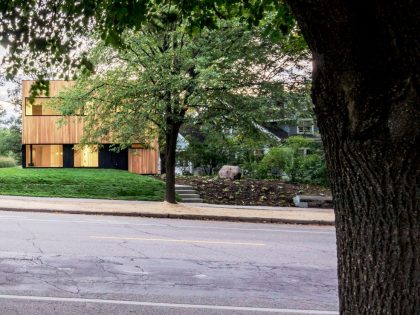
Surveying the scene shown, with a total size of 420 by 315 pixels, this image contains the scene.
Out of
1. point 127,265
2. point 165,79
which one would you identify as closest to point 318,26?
point 127,265

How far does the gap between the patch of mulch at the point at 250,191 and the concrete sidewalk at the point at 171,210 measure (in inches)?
68.0

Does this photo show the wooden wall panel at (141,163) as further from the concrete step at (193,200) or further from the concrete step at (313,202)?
the concrete step at (313,202)

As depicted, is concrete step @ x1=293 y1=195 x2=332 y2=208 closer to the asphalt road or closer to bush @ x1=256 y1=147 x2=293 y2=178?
bush @ x1=256 y1=147 x2=293 y2=178

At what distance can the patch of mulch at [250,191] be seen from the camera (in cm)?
2094

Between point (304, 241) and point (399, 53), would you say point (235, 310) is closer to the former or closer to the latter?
point (399, 53)

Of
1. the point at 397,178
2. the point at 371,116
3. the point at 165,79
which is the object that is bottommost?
the point at 397,178

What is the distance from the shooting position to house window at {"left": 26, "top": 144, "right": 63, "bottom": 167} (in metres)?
35.1

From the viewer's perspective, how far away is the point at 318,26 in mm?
2377

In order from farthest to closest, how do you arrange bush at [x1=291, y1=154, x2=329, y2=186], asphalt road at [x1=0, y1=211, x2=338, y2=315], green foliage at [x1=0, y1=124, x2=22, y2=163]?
green foliage at [x1=0, y1=124, x2=22, y2=163] → bush at [x1=291, y1=154, x2=329, y2=186] → asphalt road at [x1=0, y1=211, x2=338, y2=315]

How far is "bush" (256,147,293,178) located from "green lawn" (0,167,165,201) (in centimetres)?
687

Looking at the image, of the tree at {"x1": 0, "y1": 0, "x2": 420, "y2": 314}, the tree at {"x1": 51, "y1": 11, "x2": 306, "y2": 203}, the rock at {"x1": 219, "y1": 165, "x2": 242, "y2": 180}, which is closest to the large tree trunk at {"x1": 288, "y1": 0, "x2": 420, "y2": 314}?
the tree at {"x1": 0, "y1": 0, "x2": 420, "y2": 314}

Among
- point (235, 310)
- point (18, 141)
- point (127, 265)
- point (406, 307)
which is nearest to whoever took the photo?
point (406, 307)

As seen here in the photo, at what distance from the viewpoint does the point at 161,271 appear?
23.5 ft

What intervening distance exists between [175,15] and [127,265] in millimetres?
3949
